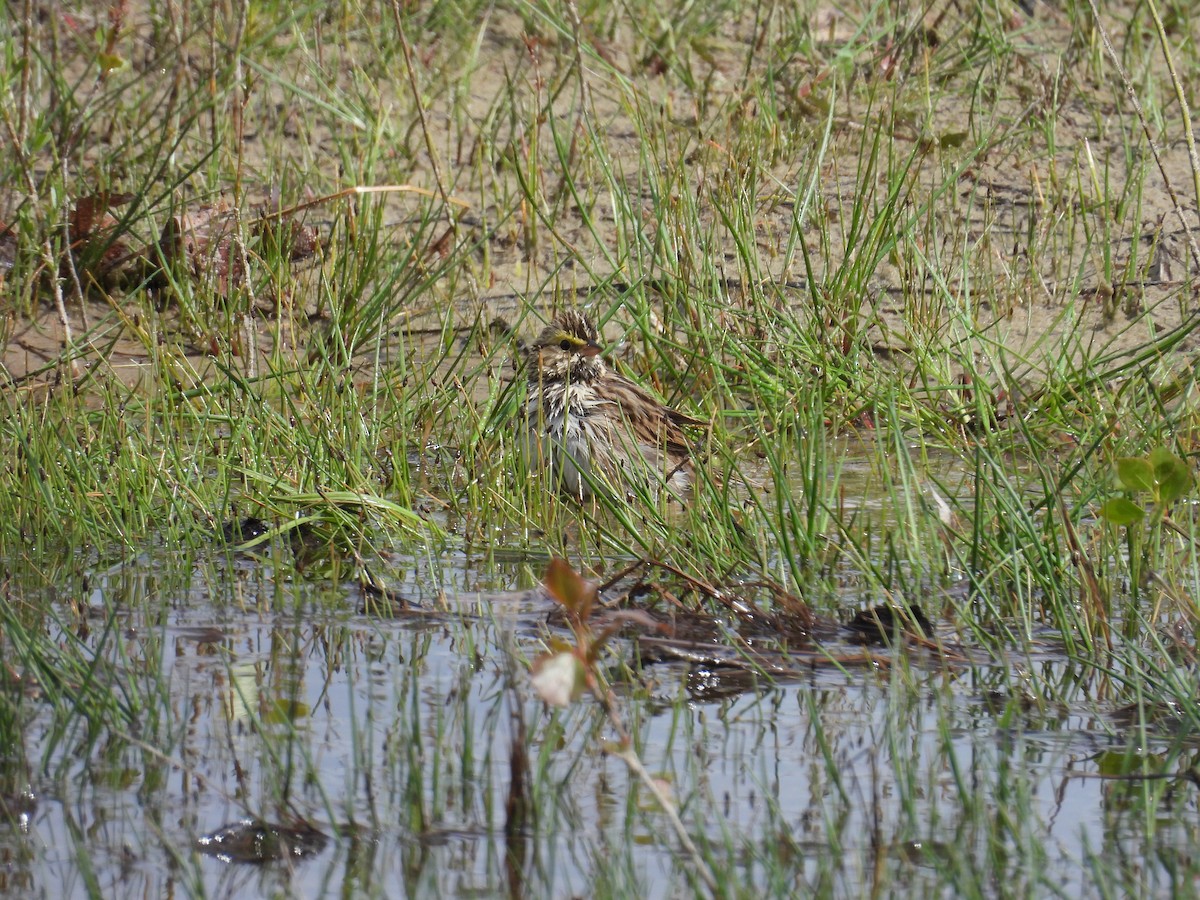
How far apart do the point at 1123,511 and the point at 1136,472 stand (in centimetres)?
10

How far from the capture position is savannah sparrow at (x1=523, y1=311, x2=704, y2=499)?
6.37 meters

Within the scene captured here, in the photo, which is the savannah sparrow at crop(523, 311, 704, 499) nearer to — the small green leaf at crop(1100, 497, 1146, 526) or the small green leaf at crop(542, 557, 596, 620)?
the small green leaf at crop(1100, 497, 1146, 526)

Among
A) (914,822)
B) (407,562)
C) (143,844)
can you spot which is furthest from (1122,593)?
(143,844)

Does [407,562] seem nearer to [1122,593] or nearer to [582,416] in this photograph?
[582,416]

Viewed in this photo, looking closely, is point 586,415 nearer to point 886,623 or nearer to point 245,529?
point 245,529

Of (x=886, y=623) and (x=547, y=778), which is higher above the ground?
(x=886, y=623)

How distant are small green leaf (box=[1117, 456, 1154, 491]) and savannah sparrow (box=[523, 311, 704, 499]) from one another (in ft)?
6.73

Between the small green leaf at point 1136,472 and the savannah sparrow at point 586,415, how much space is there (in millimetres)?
2050

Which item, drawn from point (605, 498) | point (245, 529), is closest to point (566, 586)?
point (605, 498)

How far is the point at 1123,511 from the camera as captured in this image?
4.41 meters

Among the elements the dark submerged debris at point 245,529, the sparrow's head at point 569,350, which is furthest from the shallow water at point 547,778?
the sparrow's head at point 569,350

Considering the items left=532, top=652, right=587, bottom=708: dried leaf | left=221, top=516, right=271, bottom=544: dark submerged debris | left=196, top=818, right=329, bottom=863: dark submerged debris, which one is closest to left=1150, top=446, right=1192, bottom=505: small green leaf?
left=532, top=652, right=587, bottom=708: dried leaf

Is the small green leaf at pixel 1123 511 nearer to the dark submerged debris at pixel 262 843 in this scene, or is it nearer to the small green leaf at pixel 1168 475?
the small green leaf at pixel 1168 475

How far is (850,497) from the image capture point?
20.0 feet
